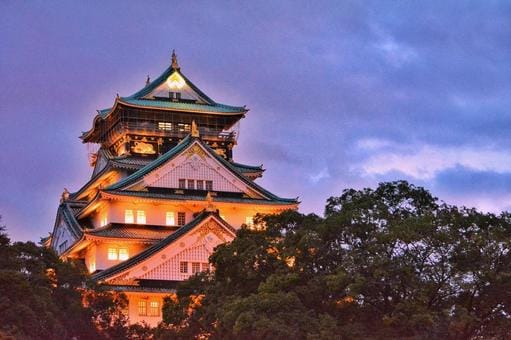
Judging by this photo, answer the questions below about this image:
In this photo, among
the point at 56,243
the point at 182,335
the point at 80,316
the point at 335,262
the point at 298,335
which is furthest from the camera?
the point at 56,243

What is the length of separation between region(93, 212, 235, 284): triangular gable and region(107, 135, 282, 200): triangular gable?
270 inches

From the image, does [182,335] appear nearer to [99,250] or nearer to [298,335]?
[298,335]

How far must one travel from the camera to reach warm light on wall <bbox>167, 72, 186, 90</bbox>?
85625 mm

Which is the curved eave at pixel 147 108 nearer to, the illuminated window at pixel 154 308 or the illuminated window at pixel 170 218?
the illuminated window at pixel 170 218

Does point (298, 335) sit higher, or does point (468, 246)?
point (468, 246)

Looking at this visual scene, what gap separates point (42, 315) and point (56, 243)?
37786mm

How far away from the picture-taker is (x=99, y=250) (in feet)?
240

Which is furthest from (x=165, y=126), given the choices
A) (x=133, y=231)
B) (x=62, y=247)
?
(x=133, y=231)

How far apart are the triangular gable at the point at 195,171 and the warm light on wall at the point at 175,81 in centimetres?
964

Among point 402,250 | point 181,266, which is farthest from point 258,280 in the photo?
point 181,266

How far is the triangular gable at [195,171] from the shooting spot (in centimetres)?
7600

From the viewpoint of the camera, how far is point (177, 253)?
228ft

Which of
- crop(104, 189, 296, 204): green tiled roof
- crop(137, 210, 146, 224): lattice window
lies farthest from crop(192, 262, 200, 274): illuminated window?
crop(137, 210, 146, 224): lattice window

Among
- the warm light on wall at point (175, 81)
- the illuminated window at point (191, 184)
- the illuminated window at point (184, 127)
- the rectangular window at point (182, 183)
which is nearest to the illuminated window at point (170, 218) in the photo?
the rectangular window at point (182, 183)
